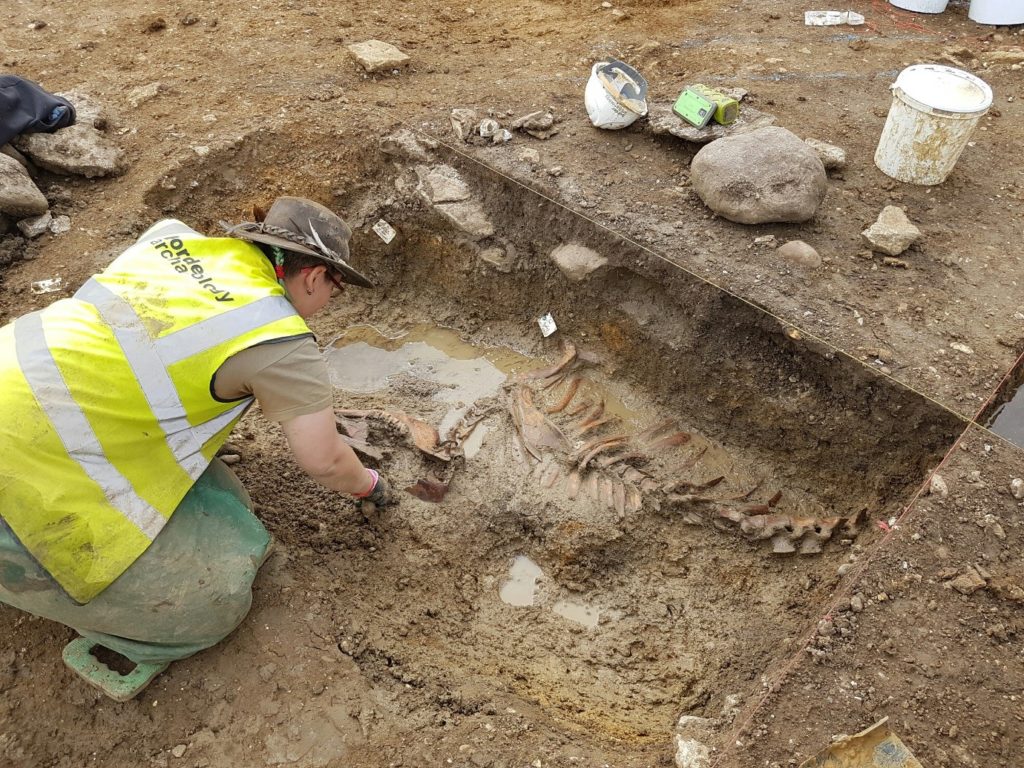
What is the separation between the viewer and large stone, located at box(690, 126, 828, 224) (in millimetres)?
4293

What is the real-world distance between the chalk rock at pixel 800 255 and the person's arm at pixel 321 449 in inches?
105

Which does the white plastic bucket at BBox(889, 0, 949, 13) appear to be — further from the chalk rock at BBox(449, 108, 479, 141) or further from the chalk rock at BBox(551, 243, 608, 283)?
the chalk rock at BBox(551, 243, 608, 283)

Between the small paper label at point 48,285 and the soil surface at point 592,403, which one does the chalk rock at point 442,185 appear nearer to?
the soil surface at point 592,403

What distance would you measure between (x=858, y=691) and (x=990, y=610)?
26.4 inches

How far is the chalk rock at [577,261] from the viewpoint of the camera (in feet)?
14.9

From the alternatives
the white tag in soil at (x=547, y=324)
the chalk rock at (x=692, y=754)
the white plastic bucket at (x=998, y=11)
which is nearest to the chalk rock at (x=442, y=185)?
the white tag in soil at (x=547, y=324)

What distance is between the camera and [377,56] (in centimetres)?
581

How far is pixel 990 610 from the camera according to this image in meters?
2.96

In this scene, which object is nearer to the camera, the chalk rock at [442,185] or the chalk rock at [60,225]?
the chalk rock at [60,225]

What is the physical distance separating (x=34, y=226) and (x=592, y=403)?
11.8 ft

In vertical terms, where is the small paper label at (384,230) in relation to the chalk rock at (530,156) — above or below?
below

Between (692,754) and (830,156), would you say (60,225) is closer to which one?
(692,754)

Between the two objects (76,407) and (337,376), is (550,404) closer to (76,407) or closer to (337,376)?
(337,376)

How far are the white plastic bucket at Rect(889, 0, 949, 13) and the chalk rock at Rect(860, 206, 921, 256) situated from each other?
332 centimetres
